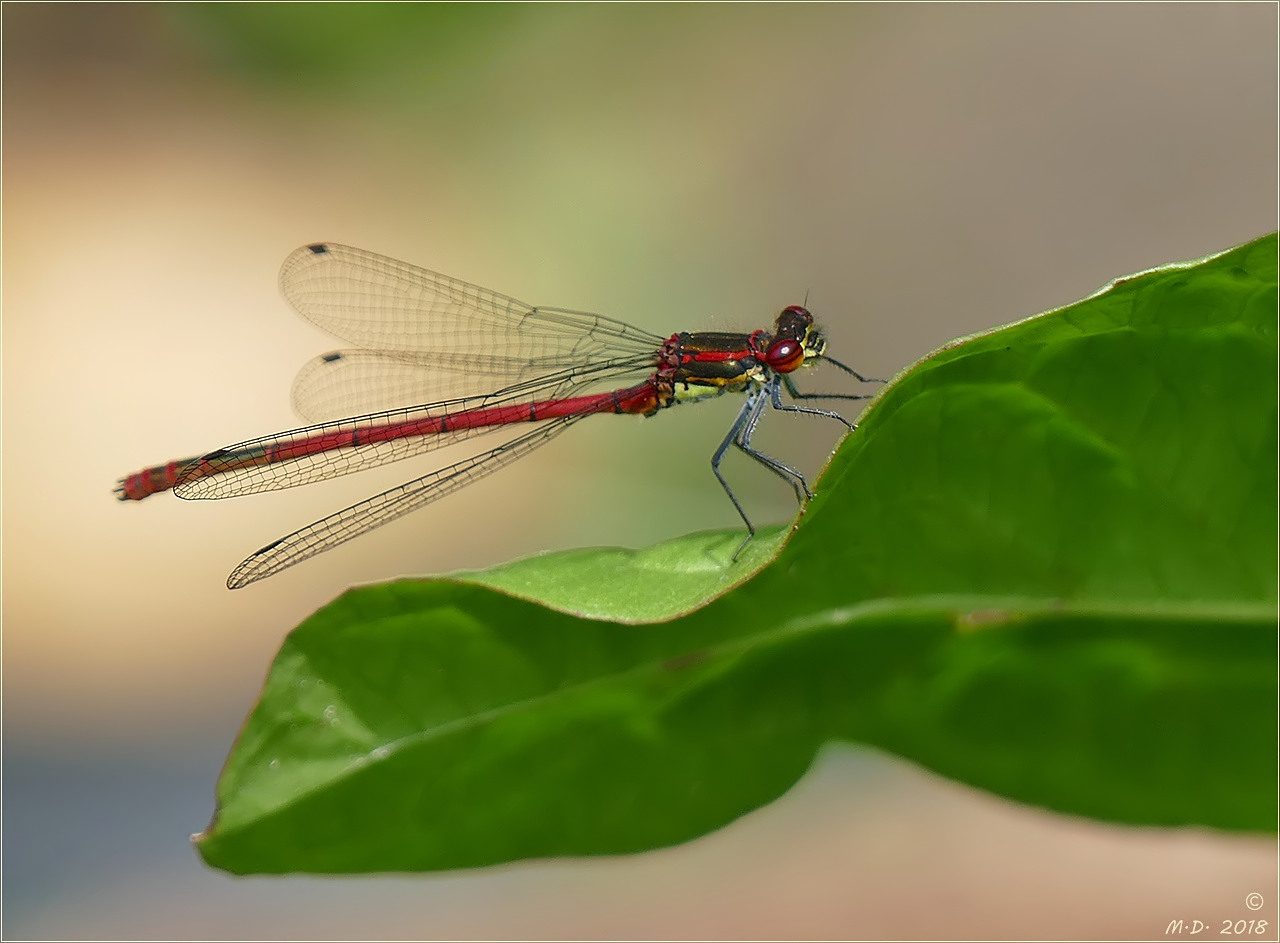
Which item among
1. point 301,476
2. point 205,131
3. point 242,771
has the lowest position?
point 242,771

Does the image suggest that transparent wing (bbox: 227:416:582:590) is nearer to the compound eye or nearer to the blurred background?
the compound eye

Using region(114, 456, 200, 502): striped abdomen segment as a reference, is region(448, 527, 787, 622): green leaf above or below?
below

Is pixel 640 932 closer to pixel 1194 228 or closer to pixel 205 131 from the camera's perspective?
pixel 1194 228

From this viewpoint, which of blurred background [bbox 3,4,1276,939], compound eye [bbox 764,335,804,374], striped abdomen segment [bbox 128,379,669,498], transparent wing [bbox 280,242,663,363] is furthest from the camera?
blurred background [bbox 3,4,1276,939]

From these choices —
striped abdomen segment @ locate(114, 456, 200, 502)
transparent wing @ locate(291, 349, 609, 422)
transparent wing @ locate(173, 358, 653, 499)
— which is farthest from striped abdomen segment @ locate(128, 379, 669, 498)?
transparent wing @ locate(291, 349, 609, 422)

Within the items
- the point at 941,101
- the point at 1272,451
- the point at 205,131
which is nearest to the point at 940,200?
the point at 941,101

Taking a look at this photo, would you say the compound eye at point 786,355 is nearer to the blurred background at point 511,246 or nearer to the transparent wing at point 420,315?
the transparent wing at point 420,315
